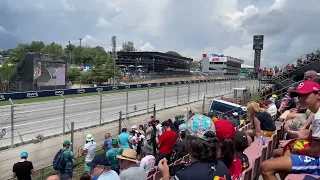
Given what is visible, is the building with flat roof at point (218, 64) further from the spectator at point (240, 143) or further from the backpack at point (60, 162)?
the spectator at point (240, 143)

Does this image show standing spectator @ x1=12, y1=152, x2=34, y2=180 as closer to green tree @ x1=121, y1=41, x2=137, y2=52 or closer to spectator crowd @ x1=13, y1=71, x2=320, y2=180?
spectator crowd @ x1=13, y1=71, x2=320, y2=180

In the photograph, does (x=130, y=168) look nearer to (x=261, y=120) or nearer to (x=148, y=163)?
(x=148, y=163)

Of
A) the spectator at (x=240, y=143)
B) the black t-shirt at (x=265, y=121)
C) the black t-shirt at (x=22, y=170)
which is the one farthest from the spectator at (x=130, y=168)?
the black t-shirt at (x=265, y=121)

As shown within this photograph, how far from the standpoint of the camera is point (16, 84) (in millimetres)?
41094

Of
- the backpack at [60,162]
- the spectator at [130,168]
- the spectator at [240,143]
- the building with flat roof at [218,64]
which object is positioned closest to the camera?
the spectator at [130,168]

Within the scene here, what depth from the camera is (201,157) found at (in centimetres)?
286

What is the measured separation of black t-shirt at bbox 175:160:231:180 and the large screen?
4056 cm

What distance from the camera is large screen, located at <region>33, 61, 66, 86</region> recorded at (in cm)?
4041

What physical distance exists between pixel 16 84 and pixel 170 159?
3876cm

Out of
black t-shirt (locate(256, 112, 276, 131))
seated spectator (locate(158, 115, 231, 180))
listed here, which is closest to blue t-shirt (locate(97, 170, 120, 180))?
seated spectator (locate(158, 115, 231, 180))

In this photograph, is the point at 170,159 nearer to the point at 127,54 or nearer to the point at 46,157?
the point at 46,157

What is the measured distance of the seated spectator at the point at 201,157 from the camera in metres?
2.71

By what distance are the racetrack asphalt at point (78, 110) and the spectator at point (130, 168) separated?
446 inches

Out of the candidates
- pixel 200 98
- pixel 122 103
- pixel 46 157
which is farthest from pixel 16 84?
pixel 46 157
